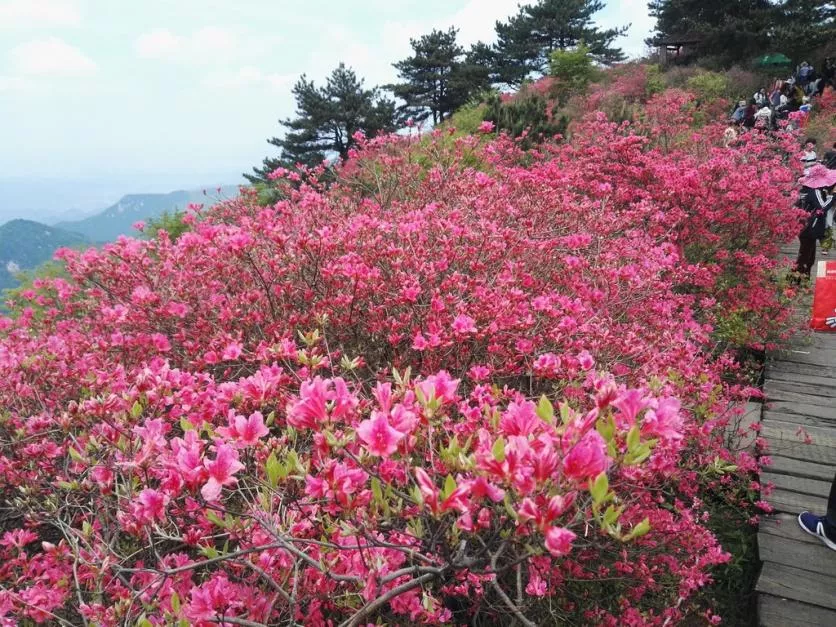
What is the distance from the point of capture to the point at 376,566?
1117mm

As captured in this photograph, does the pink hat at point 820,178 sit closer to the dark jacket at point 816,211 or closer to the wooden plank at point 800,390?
the dark jacket at point 816,211

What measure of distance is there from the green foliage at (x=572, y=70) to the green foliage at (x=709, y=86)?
3.75 metres

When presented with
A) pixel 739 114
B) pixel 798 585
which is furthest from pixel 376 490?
pixel 739 114

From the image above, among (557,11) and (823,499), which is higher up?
(557,11)

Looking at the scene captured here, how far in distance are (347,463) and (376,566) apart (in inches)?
12.3

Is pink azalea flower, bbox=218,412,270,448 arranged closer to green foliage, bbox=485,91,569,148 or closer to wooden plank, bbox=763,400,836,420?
wooden plank, bbox=763,400,836,420

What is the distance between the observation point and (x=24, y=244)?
315ft

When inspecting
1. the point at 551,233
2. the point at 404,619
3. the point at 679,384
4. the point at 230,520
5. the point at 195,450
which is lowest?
the point at 404,619

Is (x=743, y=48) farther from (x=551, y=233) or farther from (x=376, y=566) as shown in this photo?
(x=376, y=566)

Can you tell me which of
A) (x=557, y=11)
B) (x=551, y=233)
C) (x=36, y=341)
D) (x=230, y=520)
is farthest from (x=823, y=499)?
(x=557, y=11)

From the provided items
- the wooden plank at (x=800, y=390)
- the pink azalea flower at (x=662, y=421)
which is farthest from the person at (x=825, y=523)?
the pink azalea flower at (x=662, y=421)

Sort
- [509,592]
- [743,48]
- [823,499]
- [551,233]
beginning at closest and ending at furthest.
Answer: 1. [509,592]
2. [823,499]
3. [551,233]
4. [743,48]

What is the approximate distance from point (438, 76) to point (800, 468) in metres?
24.5

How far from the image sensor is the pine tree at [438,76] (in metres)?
23.6
